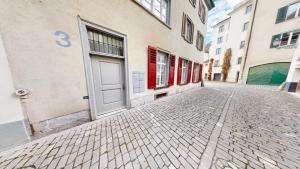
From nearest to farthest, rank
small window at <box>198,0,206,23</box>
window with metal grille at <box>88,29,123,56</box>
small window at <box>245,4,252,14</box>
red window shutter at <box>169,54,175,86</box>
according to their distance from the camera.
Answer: window with metal grille at <box>88,29,123,56</box> < red window shutter at <box>169,54,175,86</box> < small window at <box>198,0,206,23</box> < small window at <box>245,4,252,14</box>

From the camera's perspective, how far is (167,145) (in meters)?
2.04

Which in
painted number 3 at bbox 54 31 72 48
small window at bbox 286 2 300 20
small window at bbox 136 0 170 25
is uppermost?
small window at bbox 286 2 300 20

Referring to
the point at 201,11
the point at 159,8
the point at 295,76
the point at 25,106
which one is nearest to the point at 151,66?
the point at 159,8

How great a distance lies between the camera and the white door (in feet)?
10.4

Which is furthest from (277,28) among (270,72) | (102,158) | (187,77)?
(102,158)

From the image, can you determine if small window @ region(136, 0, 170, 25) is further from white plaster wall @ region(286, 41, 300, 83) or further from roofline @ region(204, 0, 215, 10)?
white plaster wall @ region(286, 41, 300, 83)

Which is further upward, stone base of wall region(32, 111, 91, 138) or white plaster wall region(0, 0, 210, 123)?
white plaster wall region(0, 0, 210, 123)

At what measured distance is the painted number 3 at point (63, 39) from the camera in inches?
90.4

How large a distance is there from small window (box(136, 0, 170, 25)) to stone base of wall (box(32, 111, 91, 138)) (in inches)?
189

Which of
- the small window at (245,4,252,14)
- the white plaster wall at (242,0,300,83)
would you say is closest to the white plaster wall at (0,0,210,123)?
the white plaster wall at (242,0,300,83)

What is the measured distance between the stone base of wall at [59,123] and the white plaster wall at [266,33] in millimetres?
18932

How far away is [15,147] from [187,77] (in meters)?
8.66

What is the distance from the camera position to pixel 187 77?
8.00 metres

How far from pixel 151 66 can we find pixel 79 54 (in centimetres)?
281
